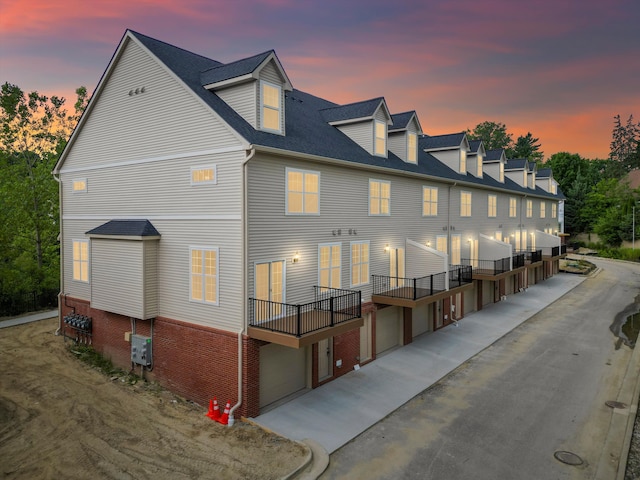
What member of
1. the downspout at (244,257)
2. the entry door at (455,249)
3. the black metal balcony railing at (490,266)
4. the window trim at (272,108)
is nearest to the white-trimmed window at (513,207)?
the black metal balcony railing at (490,266)

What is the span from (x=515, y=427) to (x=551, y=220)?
3907 cm

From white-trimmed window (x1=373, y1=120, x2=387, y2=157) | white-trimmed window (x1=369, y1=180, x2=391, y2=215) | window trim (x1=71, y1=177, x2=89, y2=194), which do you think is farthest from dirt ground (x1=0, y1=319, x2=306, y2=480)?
white-trimmed window (x1=373, y1=120, x2=387, y2=157)

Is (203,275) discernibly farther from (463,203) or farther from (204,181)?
(463,203)

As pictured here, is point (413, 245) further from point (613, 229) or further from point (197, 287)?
point (613, 229)

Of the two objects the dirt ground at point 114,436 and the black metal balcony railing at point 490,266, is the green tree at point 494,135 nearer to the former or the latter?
the black metal balcony railing at point 490,266

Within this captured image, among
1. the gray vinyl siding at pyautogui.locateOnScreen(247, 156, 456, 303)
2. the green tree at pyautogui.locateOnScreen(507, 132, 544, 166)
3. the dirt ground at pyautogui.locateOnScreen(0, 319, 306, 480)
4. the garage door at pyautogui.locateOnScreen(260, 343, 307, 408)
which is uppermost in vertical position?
the green tree at pyautogui.locateOnScreen(507, 132, 544, 166)

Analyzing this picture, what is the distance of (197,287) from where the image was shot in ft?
44.9

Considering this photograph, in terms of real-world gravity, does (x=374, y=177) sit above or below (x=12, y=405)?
above

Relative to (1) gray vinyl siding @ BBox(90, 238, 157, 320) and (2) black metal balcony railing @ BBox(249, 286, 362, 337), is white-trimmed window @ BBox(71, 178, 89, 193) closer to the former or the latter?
(1) gray vinyl siding @ BBox(90, 238, 157, 320)

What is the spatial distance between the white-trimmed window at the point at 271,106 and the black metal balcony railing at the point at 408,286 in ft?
25.6

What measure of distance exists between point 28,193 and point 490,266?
31.6 m

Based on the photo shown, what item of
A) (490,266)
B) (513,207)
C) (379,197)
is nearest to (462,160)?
(490,266)

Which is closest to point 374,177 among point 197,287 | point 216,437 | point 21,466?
point 197,287

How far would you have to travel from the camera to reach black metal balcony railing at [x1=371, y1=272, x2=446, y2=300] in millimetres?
17630
